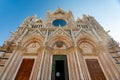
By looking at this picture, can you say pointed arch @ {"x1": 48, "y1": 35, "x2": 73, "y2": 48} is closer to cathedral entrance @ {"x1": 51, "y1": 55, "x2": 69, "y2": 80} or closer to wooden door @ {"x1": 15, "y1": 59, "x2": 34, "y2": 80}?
cathedral entrance @ {"x1": 51, "y1": 55, "x2": 69, "y2": 80}

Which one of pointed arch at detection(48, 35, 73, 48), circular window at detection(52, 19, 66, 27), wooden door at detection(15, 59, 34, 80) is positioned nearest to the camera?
wooden door at detection(15, 59, 34, 80)

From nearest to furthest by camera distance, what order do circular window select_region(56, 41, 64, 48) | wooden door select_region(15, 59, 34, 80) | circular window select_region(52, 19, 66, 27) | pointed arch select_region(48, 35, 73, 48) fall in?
wooden door select_region(15, 59, 34, 80), pointed arch select_region(48, 35, 73, 48), circular window select_region(56, 41, 64, 48), circular window select_region(52, 19, 66, 27)

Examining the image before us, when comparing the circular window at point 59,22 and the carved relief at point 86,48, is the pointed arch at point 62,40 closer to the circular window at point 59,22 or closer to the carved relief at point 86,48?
the carved relief at point 86,48

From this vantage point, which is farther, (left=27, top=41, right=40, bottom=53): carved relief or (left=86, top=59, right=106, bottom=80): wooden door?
(left=27, top=41, right=40, bottom=53): carved relief

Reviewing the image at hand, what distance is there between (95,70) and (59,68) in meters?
2.78

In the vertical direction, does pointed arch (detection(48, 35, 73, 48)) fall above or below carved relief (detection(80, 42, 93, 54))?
above

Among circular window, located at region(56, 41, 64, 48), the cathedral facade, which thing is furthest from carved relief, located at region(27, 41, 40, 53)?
circular window, located at region(56, 41, 64, 48)

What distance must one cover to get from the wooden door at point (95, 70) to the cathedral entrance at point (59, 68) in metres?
1.78

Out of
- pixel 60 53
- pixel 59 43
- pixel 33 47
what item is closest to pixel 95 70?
pixel 60 53

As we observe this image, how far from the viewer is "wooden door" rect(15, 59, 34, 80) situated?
8656 mm

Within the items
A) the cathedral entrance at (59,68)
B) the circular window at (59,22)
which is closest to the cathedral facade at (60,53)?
the cathedral entrance at (59,68)

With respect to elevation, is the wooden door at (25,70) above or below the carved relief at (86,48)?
below

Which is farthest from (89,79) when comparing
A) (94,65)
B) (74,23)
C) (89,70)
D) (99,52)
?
(74,23)

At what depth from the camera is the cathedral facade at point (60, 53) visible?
8688mm
